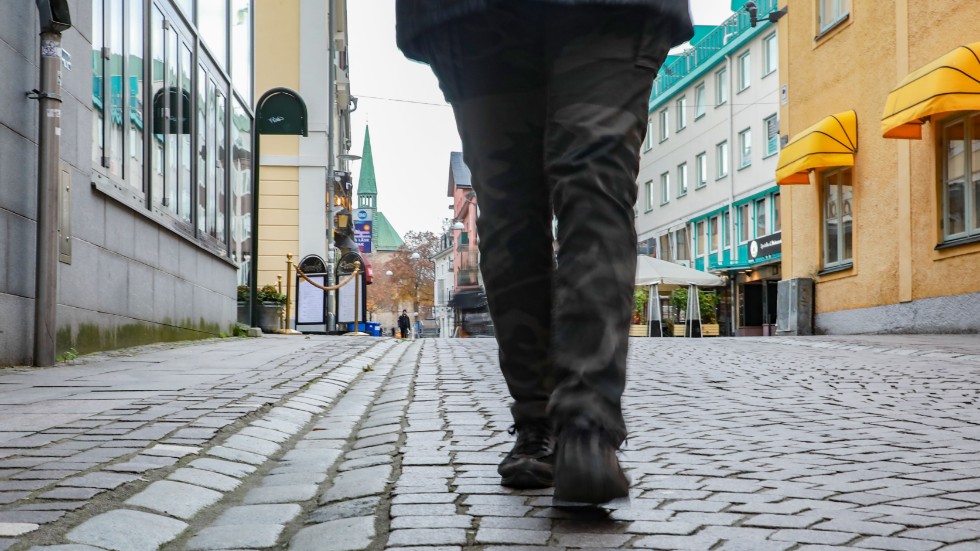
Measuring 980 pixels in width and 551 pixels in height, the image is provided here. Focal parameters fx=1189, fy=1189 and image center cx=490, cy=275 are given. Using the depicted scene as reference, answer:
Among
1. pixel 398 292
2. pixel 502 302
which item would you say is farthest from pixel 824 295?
pixel 398 292

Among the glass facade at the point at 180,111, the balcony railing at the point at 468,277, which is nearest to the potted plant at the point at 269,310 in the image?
the glass facade at the point at 180,111

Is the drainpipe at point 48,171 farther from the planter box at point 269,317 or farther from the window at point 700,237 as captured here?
the window at point 700,237

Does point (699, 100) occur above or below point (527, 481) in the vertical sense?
above

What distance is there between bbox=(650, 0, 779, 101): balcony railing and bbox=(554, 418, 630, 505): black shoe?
35725 mm

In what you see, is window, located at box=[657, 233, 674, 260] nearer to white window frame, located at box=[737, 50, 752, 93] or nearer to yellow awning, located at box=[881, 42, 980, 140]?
white window frame, located at box=[737, 50, 752, 93]

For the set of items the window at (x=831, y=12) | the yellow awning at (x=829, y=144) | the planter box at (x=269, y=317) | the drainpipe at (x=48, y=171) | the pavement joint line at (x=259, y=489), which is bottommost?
the pavement joint line at (x=259, y=489)

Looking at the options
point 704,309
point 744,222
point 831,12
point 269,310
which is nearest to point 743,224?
point 744,222

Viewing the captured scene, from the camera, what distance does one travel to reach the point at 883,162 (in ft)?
56.0

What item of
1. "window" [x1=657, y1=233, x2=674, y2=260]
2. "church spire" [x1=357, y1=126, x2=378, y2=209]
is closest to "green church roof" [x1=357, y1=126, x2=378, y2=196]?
"church spire" [x1=357, y1=126, x2=378, y2=209]

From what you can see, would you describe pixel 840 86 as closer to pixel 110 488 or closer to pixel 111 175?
pixel 111 175

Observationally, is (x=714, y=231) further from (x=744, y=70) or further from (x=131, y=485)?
(x=131, y=485)

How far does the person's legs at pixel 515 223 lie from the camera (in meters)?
2.76

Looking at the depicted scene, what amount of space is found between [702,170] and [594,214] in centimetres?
4118

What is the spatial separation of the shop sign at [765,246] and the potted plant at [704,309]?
6.62 feet
